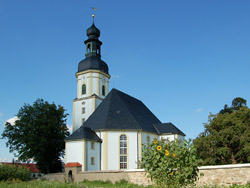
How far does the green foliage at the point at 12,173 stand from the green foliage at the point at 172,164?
12.3 m

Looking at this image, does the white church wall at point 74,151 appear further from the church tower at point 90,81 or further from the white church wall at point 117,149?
the church tower at point 90,81

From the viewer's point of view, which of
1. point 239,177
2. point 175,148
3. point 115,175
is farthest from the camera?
point 115,175

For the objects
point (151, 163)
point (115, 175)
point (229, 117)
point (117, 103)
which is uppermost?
point (117, 103)

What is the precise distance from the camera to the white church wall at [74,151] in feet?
95.4

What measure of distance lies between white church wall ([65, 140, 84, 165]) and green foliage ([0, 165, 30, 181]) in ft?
30.9

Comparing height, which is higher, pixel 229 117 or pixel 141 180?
pixel 229 117

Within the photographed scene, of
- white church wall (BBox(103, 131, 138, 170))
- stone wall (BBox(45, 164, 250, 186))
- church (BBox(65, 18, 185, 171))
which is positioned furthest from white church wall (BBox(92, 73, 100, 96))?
stone wall (BBox(45, 164, 250, 186))

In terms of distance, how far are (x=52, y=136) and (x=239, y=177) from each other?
25087mm

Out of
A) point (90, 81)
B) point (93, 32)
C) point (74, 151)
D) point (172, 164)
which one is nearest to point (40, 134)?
point (74, 151)

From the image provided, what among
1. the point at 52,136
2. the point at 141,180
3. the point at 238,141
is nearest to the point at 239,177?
the point at 141,180

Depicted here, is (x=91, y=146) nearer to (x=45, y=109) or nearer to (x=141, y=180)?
Result: (x=45, y=109)

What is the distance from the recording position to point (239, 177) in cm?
1504

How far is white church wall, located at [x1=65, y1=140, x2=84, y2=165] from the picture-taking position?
29.1m

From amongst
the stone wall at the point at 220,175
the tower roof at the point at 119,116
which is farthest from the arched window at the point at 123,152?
the stone wall at the point at 220,175
